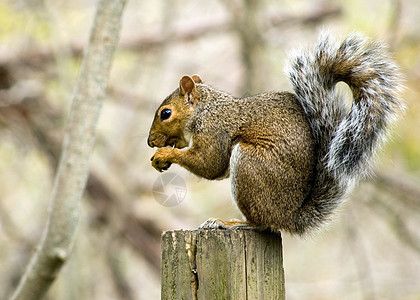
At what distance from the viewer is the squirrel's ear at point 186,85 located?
2549 mm

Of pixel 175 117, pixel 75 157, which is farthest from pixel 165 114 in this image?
pixel 75 157

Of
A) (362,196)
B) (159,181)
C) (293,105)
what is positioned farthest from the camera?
(362,196)

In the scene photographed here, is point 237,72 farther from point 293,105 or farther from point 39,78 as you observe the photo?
point 293,105

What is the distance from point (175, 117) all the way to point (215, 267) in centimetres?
88

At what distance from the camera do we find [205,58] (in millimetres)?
7145

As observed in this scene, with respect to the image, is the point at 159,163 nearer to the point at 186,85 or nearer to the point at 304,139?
the point at 186,85

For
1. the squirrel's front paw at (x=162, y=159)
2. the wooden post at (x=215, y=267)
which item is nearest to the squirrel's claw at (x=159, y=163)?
the squirrel's front paw at (x=162, y=159)

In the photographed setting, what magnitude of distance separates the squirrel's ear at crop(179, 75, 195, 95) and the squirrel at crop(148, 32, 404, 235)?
21 cm

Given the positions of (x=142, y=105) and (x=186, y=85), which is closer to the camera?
(x=186, y=85)

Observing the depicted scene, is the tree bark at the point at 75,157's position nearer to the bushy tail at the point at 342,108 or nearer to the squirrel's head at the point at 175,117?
the squirrel's head at the point at 175,117

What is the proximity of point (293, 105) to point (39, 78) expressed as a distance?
3420mm

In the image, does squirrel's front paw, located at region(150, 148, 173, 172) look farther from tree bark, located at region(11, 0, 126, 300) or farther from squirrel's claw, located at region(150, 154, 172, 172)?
tree bark, located at region(11, 0, 126, 300)

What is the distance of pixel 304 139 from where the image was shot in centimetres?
221

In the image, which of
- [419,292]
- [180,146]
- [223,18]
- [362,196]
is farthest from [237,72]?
[180,146]
